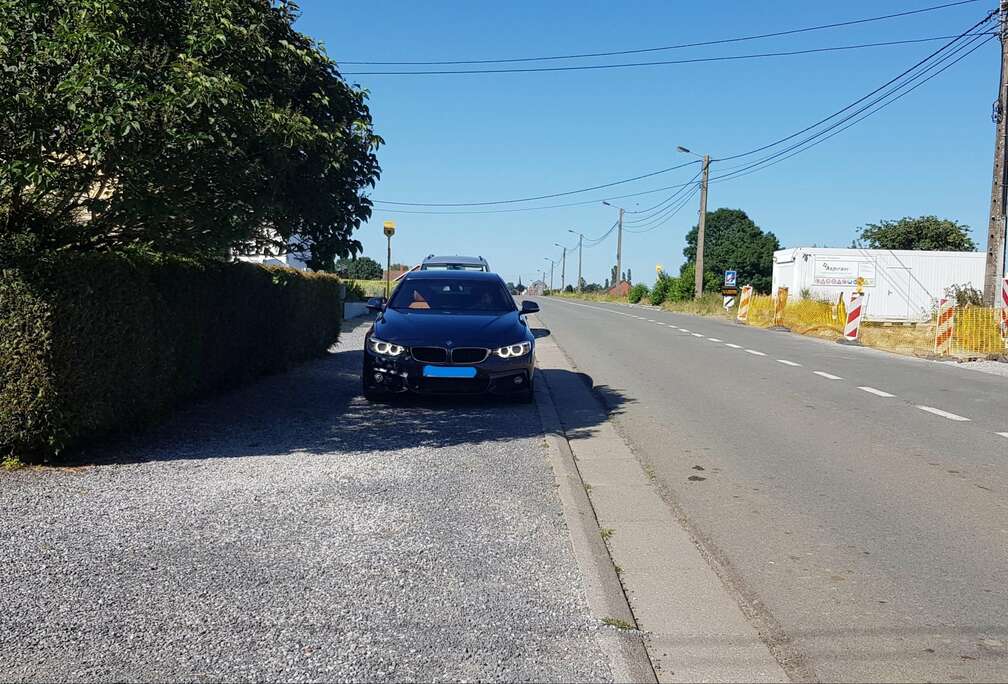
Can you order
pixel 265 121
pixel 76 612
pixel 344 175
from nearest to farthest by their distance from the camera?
1. pixel 76 612
2. pixel 265 121
3. pixel 344 175

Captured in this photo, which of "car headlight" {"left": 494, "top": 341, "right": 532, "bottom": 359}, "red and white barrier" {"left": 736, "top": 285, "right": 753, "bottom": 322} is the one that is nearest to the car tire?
"car headlight" {"left": 494, "top": 341, "right": 532, "bottom": 359}

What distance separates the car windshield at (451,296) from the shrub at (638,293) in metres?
58.2

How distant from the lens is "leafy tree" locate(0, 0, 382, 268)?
581cm

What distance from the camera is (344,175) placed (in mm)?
7766

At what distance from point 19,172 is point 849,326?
74.9 feet

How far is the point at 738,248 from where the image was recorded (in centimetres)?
9700

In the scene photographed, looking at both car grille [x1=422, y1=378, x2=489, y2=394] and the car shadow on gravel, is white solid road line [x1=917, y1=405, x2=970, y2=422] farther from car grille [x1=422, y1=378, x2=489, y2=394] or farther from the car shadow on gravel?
car grille [x1=422, y1=378, x2=489, y2=394]

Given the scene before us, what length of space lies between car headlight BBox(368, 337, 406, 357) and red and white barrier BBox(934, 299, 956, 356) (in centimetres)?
1461

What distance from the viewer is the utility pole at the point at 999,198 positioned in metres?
21.8

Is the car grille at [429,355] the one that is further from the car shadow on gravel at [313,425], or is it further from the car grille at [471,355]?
the car shadow on gravel at [313,425]

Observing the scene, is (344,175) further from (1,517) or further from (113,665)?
(113,665)

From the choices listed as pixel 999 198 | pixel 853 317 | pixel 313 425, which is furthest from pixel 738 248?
pixel 313 425

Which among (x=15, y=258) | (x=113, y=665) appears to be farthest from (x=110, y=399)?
(x=113, y=665)

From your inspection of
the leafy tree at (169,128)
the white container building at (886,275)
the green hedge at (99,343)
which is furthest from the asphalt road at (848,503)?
the white container building at (886,275)
